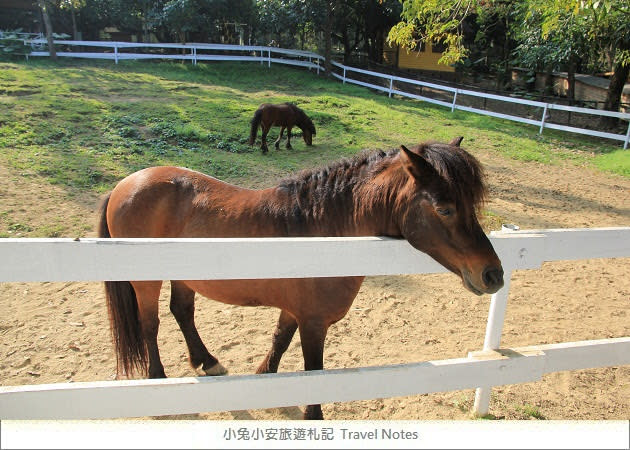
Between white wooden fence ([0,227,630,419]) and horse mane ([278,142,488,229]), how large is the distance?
0.84 ft

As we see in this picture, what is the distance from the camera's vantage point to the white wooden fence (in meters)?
1.46

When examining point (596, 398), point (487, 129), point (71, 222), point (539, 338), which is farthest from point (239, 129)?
point (596, 398)

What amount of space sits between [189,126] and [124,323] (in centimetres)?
828

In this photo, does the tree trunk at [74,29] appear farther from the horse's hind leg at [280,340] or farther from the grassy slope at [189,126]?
the horse's hind leg at [280,340]

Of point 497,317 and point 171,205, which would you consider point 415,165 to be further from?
point 171,205

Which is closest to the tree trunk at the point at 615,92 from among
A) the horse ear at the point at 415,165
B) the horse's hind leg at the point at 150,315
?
the horse ear at the point at 415,165

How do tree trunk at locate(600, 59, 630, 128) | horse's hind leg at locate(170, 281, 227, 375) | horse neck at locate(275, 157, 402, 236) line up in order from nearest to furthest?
horse neck at locate(275, 157, 402, 236)
horse's hind leg at locate(170, 281, 227, 375)
tree trunk at locate(600, 59, 630, 128)

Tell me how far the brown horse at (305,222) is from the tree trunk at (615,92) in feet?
52.0

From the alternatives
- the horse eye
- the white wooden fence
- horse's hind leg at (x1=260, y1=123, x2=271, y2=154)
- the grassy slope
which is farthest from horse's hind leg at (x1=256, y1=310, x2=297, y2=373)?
horse's hind leg at (x1=260, y1=123, x2=271, y2=154)

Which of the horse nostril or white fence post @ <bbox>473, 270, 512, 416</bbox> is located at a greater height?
the horse nostril

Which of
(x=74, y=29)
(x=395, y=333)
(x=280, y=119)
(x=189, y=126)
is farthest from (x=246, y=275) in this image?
(x=74, y=29)

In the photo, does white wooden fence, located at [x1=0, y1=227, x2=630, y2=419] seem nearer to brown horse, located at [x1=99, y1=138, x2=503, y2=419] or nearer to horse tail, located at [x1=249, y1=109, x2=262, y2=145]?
brown horse, located at [x1=99, y1=138, x2=503, y2=419]

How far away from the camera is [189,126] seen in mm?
10523

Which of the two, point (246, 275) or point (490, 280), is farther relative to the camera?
point (490, 280)
